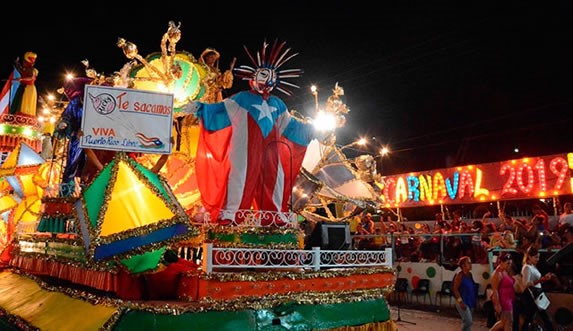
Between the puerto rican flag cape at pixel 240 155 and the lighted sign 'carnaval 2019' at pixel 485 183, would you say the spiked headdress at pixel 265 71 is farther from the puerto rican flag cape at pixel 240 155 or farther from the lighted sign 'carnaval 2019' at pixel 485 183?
the lighted sign 'carnaval 2019' at pixel 485 183

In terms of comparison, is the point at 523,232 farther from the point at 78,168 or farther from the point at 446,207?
the point at 446,207

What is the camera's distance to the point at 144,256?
5.40 m

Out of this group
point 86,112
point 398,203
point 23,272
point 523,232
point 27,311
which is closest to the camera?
point 86,112

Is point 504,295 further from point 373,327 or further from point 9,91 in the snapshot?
point 9,91

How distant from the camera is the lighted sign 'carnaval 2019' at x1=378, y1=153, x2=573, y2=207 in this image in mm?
14516

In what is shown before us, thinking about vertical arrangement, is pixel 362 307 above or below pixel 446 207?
below

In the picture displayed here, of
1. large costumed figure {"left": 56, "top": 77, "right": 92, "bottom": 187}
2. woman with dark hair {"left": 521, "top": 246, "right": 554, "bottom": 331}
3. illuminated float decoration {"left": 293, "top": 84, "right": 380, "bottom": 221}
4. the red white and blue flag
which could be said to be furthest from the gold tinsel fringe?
the red white and blue flag

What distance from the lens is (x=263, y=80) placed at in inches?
280

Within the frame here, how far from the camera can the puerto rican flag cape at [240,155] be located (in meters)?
6.77

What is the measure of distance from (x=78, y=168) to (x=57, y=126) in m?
0.75

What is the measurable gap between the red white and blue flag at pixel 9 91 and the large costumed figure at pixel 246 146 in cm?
705

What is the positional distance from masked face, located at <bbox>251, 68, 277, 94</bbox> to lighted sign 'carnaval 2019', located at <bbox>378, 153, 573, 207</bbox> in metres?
4.92

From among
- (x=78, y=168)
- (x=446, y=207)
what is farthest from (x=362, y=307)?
(x=446, y=207)

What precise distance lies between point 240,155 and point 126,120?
1879 millimetres
